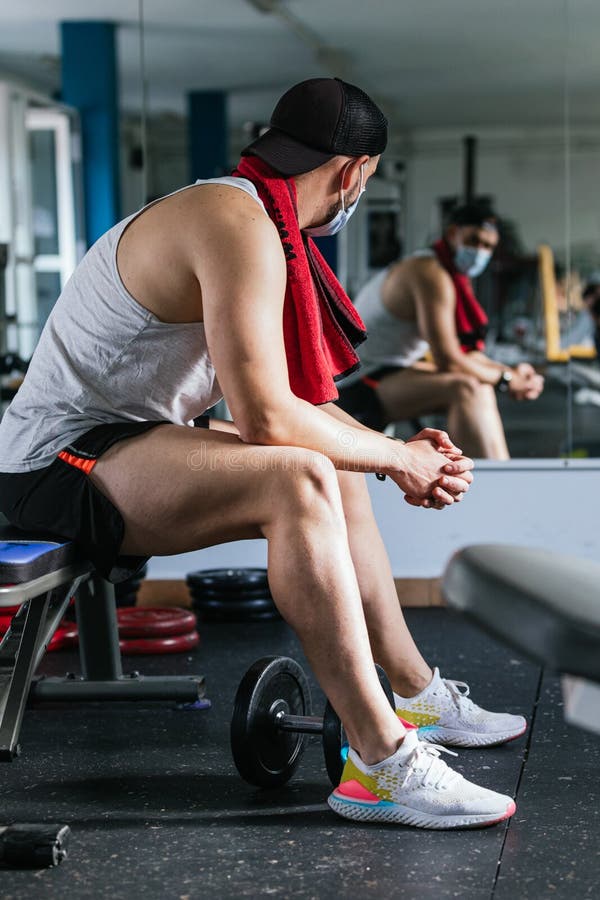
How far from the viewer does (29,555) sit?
1724 millimetres

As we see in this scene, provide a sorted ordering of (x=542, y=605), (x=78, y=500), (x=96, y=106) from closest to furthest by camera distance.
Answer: (x=542, y=605) → (x=78, y=500) → (x=96, y=106)

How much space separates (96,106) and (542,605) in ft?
10.2

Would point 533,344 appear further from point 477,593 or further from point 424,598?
point 477,593

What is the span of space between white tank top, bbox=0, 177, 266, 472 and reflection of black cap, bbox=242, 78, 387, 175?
0.29 ft

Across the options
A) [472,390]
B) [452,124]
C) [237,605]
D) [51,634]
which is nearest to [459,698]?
[51,634]

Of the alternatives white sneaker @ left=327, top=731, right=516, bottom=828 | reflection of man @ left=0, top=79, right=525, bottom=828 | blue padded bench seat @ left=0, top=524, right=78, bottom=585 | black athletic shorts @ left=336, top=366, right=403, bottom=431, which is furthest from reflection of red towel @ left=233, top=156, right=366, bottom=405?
black athletic shorts @ left=336, top=366, right=403, bottom=431

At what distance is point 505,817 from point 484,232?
6.40ft

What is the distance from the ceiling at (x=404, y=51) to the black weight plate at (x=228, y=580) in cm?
129

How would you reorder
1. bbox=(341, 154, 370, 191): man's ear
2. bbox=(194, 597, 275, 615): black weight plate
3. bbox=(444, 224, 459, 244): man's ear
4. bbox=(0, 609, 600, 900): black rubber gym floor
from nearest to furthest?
1. bbox=(0, 609, 600, 900): black rubber gym floor
2. bbox=(341, 154, 370, 191): man's ear
3. bbox=(194, 597, 275, 615): black weight plate
4. bbox=(444, 224, 459, 244): man's ear

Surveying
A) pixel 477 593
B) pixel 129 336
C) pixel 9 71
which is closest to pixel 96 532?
pixel 129 336

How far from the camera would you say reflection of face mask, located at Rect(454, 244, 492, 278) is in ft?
10.6

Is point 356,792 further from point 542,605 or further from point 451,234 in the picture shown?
point 451,234

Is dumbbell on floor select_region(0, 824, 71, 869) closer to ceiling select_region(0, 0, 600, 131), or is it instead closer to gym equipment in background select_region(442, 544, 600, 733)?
gym equipment in background select_region(442, 544, 600, 733)

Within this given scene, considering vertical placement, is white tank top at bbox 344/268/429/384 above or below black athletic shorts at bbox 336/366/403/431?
above
